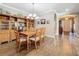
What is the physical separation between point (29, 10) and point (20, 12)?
24 cm

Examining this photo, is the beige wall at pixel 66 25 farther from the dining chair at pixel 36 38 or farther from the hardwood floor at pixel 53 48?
the dining chair at pixel 36 38

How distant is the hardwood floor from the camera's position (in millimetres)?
2943

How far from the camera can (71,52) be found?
3.01 meters

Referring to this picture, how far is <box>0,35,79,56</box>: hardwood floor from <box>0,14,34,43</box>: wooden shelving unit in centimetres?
20

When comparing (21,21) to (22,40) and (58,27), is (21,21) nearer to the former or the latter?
(22,40)

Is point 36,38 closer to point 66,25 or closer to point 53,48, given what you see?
point 53,48

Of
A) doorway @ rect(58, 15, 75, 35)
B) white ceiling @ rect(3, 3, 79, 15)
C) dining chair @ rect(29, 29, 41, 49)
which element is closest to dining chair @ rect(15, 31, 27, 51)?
dining chair @ rect(29, 29, 41, 49)

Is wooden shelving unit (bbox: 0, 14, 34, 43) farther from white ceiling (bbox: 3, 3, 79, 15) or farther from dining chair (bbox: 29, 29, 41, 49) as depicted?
dining chair (bbox: 29, 29, 41, 49)

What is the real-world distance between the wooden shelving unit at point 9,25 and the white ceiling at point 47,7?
321mm

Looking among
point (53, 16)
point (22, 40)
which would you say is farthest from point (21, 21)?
point (53, 16)

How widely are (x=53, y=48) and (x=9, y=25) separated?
1307 millimetres

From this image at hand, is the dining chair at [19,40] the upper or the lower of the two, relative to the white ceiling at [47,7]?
lower

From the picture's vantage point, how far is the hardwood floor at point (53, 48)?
2943 mm

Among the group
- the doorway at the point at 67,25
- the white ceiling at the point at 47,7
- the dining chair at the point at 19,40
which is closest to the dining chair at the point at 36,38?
the dining chair at the point at 19,40
